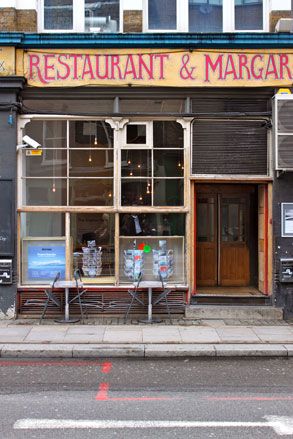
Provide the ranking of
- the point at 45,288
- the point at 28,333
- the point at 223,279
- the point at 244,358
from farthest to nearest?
1. the point at 223,279
2. the point at 45,288
3. the point at 28,333
4. the point at 244,358

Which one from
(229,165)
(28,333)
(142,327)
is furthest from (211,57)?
(28,333)

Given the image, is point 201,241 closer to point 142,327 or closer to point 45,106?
point 142,327

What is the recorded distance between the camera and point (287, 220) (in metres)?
11.0

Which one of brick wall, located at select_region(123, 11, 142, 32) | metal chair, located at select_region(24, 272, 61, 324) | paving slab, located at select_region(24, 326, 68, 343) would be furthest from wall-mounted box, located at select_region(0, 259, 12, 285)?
brick wall, located at select_region(123, 11, 142, 32)

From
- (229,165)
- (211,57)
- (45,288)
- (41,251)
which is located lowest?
(45,288)

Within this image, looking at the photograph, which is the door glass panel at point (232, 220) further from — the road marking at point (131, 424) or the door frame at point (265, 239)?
the road marking at point (131, 424)

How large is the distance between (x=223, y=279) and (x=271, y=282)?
163 cm

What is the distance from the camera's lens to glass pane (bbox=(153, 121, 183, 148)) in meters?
11.3

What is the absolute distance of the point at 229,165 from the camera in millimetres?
11156

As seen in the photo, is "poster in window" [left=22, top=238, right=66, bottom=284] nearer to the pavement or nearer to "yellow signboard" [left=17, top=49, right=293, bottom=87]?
the pavement

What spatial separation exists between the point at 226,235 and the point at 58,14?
6170 millimetres

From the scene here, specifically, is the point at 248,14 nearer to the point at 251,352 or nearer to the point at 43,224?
the point at 43,224

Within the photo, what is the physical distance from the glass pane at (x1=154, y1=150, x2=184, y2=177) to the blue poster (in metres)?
2.57

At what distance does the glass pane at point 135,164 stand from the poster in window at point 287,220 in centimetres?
286
